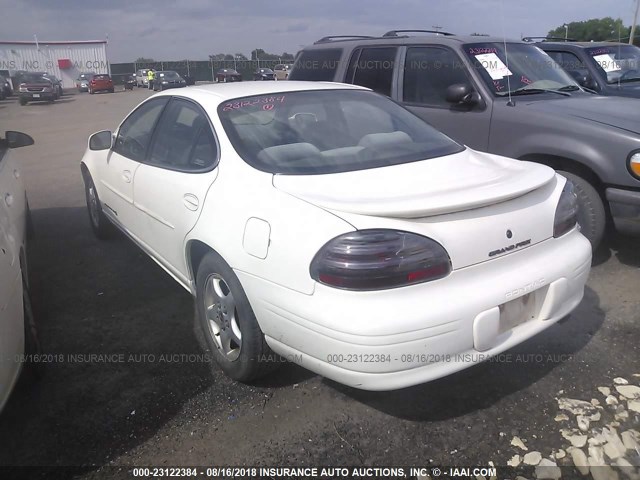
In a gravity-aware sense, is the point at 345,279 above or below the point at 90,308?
above

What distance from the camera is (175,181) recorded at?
3.12 meters

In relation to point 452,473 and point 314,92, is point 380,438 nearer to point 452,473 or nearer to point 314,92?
point 452,473

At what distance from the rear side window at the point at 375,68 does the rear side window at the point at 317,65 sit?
0.31 meters

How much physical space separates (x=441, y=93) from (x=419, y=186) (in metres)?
2.89

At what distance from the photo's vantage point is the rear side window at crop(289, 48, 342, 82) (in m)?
5.93

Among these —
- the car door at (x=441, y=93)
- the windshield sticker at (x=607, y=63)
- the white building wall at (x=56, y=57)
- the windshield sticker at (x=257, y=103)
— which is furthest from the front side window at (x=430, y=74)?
the white building wall at (x=56, y=57)

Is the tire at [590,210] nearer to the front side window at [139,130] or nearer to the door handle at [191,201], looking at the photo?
the door handle at [191,201]

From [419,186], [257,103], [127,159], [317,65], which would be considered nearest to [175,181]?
[257,103]

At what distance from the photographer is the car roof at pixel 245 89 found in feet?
10.6

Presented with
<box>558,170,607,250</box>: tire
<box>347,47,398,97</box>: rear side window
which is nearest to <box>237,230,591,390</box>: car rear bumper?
<box>558,170,607,250</box>: tire

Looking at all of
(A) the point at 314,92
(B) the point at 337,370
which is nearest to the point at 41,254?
(A) the point at 314,92

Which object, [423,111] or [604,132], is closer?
[604,132]

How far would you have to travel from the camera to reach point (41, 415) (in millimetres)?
2619

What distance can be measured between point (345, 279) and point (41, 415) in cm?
175
